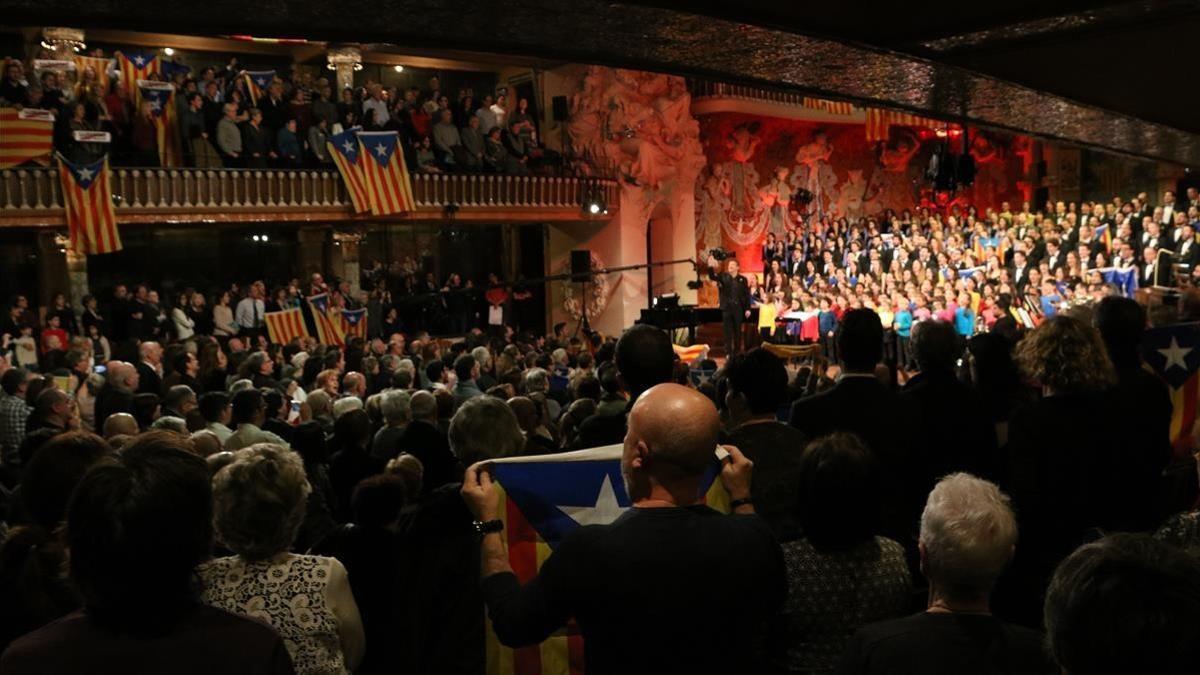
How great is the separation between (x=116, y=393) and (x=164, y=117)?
988 cm

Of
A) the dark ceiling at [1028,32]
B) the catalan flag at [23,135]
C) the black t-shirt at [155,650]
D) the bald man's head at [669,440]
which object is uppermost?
the catalan flag at [23,135]

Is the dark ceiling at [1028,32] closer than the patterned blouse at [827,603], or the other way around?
the patterned blouse at [827,603]

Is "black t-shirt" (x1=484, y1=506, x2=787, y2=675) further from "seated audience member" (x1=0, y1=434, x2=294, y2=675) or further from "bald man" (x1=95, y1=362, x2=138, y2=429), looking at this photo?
"bald man" (x1=95, y1=362, x2=138, y2=429)

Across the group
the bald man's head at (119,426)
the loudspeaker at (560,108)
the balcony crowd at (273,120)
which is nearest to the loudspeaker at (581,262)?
the balcony crowd at (273,120)

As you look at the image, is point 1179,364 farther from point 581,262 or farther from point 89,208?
point 581,262

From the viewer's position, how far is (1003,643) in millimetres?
2168

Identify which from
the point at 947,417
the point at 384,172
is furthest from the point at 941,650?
the point at 384,172

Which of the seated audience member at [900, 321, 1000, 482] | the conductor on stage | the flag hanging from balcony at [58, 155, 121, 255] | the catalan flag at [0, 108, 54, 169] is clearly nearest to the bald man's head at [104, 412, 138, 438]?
the seated audience member at [900, 321, 1000, 482]

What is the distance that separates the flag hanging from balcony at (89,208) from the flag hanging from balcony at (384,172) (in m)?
3.94

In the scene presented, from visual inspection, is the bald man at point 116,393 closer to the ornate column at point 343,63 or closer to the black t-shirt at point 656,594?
the black t-shirt at point 656,594

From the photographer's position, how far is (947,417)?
3943 millimetres

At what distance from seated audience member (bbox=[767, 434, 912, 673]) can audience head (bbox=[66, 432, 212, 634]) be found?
1.34m

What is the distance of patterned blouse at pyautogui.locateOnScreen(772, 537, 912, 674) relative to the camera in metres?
2.63

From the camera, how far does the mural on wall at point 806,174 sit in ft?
85.3
